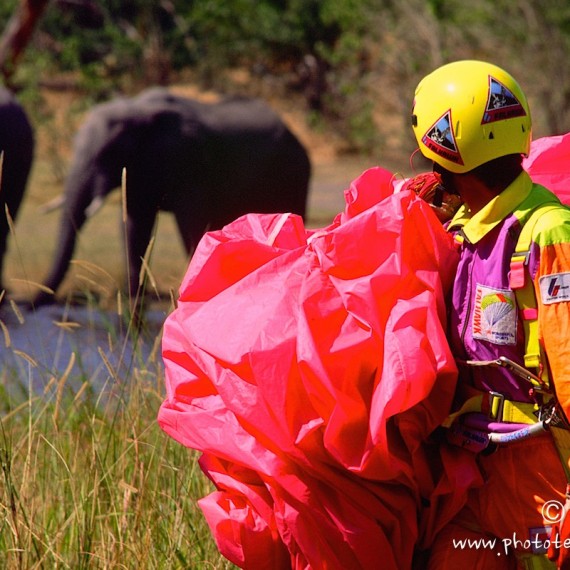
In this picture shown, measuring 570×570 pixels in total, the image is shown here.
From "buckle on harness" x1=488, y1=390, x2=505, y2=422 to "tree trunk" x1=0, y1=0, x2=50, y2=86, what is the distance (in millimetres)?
11567

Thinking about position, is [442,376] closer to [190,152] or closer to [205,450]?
[205,450]

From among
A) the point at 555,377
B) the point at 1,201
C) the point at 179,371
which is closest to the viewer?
the point at 555,377

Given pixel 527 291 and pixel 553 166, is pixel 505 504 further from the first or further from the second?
pixel 553 166

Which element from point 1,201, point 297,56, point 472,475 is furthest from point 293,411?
point 297,56

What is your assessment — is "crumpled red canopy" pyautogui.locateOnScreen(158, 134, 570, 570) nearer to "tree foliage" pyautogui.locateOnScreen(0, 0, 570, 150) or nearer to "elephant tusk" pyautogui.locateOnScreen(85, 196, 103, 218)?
"elephant tusk" pyautogui.locateOnScreen(85, 196, 103, 218)

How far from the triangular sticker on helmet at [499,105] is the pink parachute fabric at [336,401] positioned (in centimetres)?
22

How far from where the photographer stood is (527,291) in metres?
2.31

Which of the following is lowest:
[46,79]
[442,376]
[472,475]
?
[46,79]

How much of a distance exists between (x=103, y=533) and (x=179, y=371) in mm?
728

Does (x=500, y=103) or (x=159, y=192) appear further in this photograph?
(x=159, y=192)

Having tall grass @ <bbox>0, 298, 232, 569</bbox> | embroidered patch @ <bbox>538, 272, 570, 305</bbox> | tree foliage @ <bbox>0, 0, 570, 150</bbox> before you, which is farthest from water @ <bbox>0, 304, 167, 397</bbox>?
tree foliage @ <bbox>0, 0, 570, 150</bbox>

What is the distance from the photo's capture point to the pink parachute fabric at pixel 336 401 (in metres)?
2.33

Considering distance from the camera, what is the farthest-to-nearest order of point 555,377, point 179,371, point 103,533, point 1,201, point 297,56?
point 297,56 < point 1,201 < point 103,533 < point 179,371 < point 555,377

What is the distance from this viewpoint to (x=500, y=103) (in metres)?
2.44
